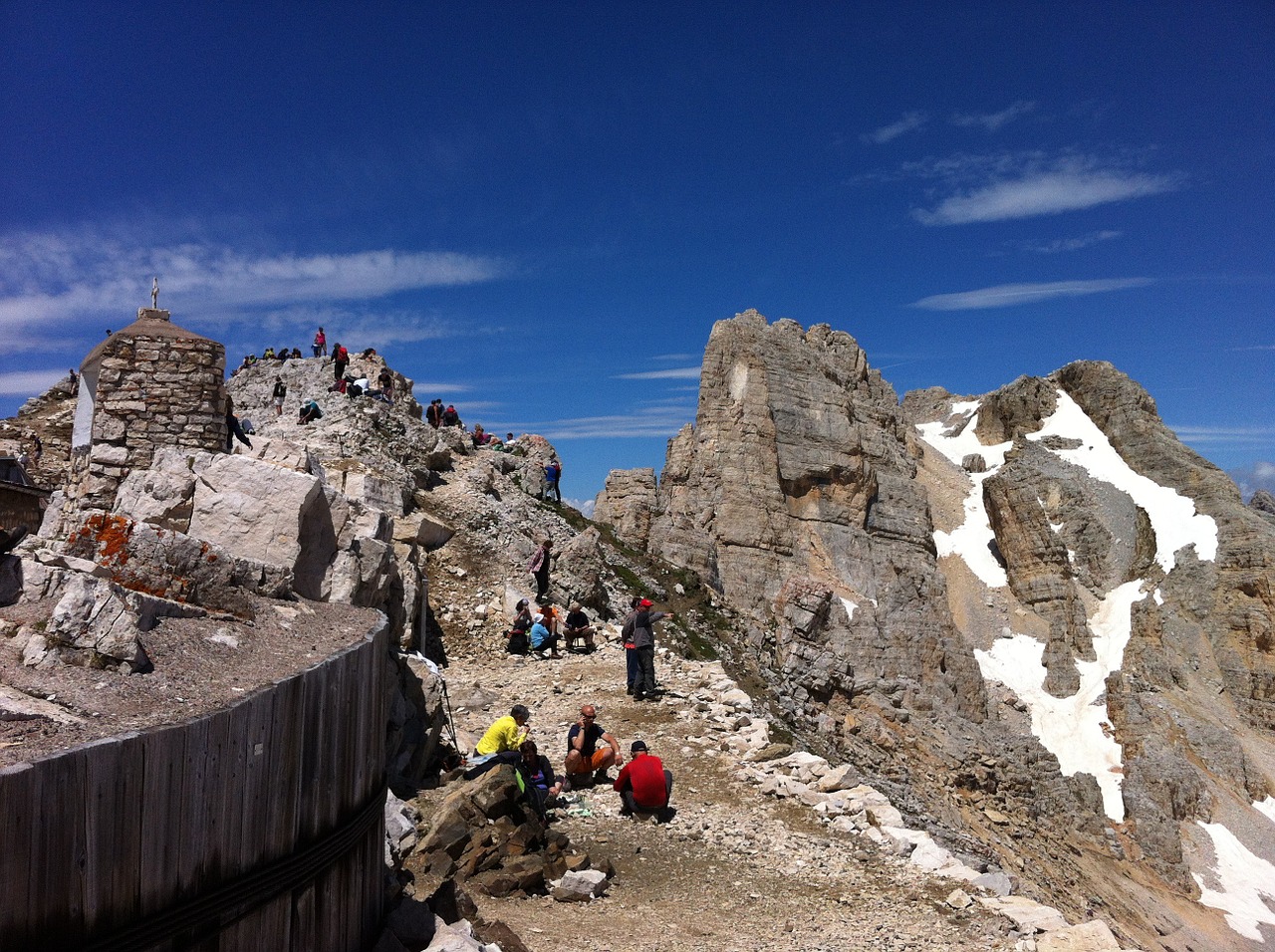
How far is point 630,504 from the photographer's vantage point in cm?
3712

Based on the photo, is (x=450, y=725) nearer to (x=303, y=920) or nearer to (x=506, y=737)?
(x=506, y=737)

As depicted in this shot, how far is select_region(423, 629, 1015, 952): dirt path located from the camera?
7.33 meters

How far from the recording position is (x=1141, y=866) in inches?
1185

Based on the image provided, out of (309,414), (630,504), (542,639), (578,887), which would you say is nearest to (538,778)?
(578,887)

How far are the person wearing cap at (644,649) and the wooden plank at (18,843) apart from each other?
10.6 metres

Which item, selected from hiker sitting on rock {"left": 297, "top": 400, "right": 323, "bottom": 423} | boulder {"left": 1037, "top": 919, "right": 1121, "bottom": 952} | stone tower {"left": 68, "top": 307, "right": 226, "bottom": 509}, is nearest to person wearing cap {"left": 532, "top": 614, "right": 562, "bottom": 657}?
stone tower {"left": 68, "top": 307, "right": 226, "bottom": 509}

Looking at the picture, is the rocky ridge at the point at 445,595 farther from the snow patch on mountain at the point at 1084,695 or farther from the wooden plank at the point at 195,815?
the snow patch on mountain at the point at 1084,695

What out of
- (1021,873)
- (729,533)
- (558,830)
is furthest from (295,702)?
(729,533)

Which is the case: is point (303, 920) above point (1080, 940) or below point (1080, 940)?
above

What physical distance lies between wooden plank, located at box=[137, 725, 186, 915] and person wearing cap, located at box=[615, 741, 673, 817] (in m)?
6.81

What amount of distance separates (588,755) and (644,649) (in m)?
2.91

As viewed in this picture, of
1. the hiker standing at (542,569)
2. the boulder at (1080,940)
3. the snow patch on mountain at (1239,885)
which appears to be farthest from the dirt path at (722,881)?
the snow patch on mountain at (1239,885)

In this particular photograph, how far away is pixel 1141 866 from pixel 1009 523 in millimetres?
26240

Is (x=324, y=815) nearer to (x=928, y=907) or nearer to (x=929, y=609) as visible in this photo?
(x=928, y=907)
